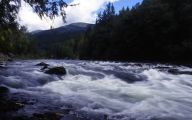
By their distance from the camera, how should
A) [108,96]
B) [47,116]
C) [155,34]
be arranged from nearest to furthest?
1. [47,116]
2. [108,96]
3. [155,34]

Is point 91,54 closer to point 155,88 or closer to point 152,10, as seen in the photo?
point 152,10

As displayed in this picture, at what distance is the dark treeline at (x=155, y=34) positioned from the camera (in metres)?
62.2

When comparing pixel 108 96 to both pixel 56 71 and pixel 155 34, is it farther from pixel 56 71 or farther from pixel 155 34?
pixel 155 34

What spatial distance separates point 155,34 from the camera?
6875 centimetres

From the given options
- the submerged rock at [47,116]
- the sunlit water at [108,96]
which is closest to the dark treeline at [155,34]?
the sunlit water at [108,96]

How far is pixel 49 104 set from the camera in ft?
42.5

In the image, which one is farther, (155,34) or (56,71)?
(155,34)

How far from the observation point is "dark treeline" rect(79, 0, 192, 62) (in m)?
62.2

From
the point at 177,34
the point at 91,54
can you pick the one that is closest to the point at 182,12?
the point at 177,34

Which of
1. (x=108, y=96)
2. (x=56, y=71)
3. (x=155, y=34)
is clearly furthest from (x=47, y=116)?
(x=155, y=34)

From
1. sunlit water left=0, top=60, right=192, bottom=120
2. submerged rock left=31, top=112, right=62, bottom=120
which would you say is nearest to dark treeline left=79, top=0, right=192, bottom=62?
sunlit water left=0, top=60, right=192, bottom=120

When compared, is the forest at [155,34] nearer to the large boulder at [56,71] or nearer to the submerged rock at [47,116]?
the large boulder at [56,71]

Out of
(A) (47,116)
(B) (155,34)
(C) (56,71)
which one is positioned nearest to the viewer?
(A) (47,116)

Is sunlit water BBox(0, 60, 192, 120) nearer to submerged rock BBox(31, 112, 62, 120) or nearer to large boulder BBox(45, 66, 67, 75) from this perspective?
submerged rock BBox(31, 112, 62, 120)
